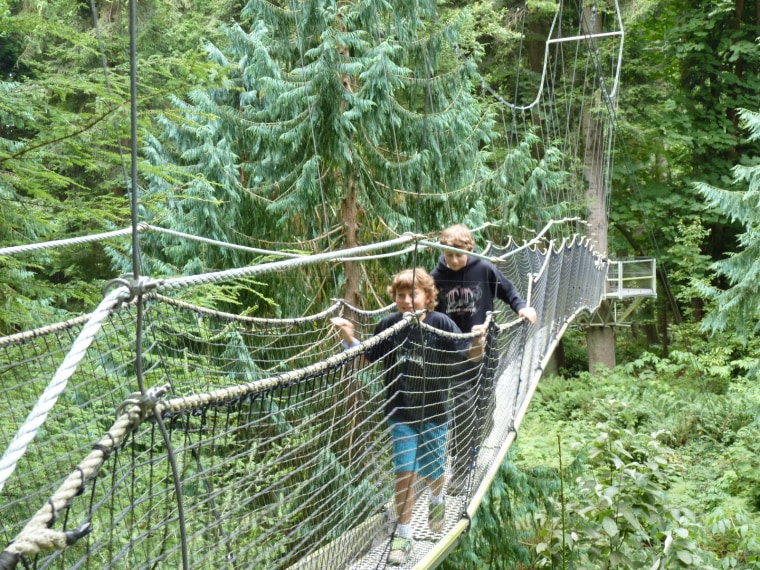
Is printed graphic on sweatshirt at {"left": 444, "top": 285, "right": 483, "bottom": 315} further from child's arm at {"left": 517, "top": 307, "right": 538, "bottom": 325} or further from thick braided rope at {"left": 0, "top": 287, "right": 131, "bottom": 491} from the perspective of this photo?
thick braided rope at {"left": 0, "top": 287, "right": 131, "bottom": 491}

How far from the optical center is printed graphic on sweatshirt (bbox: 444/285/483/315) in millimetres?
2566

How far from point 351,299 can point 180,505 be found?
124 inches

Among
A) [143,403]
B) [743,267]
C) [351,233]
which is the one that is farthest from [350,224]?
[743,267]

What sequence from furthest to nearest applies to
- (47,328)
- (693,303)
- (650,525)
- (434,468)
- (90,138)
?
(693,303) < (650,525) < (90,138) < (434,468) < (47,328)

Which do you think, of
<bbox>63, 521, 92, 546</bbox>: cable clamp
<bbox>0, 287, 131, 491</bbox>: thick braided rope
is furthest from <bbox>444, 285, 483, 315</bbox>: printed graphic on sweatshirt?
<bbox>63, 521, 92, 546</bbox>: cable clamp

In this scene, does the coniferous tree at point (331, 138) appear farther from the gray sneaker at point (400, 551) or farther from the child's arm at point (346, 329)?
the gray sneaker at point (400, 551)

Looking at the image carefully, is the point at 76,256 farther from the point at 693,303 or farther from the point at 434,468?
the point at 693,303

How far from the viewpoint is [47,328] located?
187 centimetres

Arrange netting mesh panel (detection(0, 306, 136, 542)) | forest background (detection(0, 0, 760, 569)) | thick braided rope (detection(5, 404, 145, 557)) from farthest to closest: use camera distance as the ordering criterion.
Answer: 1. forest background (detection(0, 0, 760, 569))
2. netting mesh panel (detection(0, 306, 136, 542))
3. thick braided rope (detection(5, 404, 145, 557))

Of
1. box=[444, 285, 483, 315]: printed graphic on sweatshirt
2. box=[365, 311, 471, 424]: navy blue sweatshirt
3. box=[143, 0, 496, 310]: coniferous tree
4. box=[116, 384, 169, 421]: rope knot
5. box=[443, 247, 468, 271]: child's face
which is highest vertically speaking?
box=[143, 0, 496, 310]: coniferous tree

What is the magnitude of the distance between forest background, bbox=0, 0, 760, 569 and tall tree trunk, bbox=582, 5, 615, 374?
1.32 ft

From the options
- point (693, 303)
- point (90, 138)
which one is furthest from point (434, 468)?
point (693, 303)

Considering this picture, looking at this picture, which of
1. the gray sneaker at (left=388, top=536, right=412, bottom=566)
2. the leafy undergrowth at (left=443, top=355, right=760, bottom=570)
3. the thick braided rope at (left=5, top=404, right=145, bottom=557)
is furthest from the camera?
the leafy undergrowth at (left=443, top=355, right=760, bottom=570)

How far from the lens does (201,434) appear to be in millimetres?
1369
